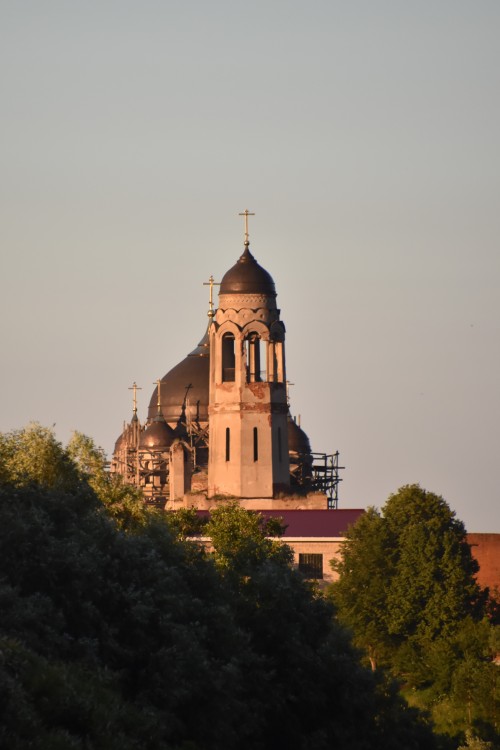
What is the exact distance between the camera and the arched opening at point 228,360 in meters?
123

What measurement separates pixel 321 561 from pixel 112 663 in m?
65.4

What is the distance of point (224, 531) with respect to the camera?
8944 centimetres

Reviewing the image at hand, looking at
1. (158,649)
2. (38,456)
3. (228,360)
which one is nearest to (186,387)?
(228,360)

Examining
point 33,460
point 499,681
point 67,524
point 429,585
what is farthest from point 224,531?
point 67,524

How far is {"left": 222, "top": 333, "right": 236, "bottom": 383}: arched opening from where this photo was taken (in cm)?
12269

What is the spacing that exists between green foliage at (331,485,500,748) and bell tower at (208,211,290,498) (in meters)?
20.5

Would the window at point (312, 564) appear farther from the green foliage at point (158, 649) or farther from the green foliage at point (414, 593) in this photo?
the green foliage at point (158, 649)

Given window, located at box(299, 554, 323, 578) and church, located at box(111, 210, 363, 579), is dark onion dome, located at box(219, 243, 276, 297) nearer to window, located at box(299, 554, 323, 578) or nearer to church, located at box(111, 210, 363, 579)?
church, located at box(111, 210, 363, 579)

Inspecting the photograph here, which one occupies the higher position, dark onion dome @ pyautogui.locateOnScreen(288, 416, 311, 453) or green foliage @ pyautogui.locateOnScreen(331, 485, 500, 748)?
dark onion dome @ pyautogui.locateOnScreen(288, 416, 311, 453)

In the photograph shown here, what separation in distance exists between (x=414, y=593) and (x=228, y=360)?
113 feet

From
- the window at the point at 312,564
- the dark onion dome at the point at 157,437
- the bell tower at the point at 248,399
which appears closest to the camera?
the window at the point at 312,564

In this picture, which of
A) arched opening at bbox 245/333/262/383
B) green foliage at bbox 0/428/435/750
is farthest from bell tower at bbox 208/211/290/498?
green foliage at bbox 0/428/435/750

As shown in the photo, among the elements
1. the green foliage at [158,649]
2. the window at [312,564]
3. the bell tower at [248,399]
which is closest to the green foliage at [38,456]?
the green foliage at [158,649]

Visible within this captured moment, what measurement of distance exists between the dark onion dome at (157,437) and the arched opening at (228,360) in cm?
1207
